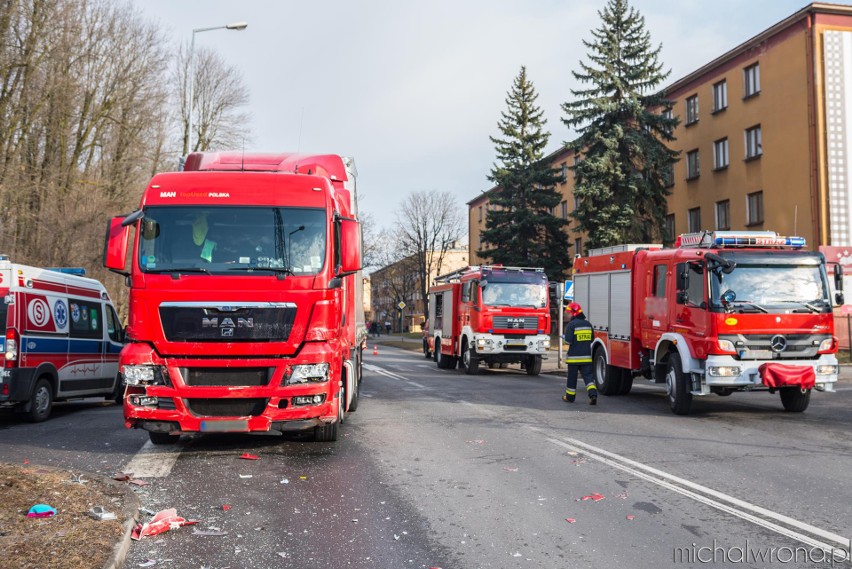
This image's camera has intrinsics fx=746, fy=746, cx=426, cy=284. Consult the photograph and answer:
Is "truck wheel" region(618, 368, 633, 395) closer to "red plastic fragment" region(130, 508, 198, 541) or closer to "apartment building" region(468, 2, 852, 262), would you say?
"red plastic fragment" region(130, 508, 198, 541)

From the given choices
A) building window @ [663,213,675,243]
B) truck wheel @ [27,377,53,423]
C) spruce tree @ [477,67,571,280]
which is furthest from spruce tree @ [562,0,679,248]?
truck wheel @ [27,377,53,423]

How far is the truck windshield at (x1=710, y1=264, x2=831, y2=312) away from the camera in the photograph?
11.2 meters

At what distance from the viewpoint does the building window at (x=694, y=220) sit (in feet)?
120

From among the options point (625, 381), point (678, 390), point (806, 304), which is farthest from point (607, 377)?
point (806, 304)

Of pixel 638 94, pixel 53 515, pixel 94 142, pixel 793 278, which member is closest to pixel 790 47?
pixel 638 94

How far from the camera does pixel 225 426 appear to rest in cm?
→ 743

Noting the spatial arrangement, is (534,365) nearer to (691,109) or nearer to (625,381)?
(625,381)

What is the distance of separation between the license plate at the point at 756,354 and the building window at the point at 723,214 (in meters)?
24.5

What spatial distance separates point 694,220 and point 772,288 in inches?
1069

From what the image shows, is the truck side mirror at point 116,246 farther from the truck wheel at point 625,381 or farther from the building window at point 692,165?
the building window at point 692,165

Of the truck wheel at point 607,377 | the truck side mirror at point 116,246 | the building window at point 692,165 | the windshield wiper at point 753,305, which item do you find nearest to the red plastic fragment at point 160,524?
the truck side mirror at point 116,246

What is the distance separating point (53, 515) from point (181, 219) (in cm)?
351

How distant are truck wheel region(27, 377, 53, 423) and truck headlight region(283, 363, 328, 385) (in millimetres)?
5662

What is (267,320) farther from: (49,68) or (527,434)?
(49,68)
